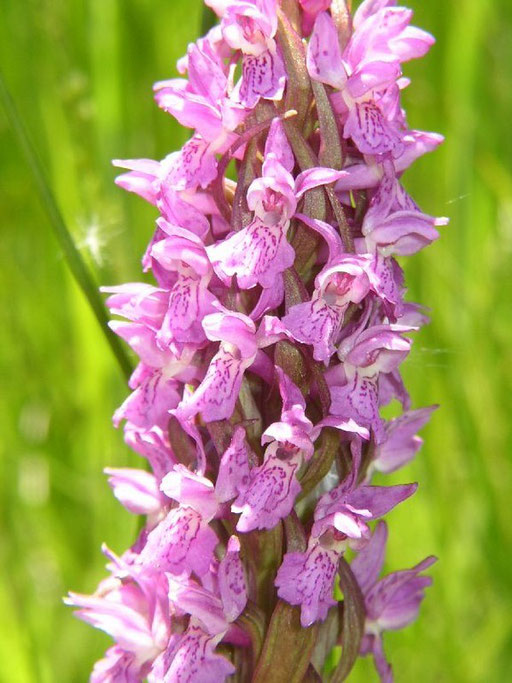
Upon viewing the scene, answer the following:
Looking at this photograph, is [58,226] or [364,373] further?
[58,226]

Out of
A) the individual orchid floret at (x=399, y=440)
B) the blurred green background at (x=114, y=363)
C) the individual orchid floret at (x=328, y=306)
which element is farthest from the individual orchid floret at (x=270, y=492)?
the blurred green background at (x=114, y=363)

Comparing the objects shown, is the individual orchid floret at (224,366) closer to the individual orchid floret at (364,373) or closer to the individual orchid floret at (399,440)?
the individual orchid floret at (364,373)

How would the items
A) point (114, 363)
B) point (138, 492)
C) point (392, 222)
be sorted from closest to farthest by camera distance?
point (392, 222) → point (138, 492) → point (114, 363)

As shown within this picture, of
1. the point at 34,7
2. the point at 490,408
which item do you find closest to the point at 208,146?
the point at 490,408

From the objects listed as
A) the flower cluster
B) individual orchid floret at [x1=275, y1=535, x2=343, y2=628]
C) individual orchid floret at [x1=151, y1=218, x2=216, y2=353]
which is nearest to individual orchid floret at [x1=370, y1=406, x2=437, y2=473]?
the flower cluster

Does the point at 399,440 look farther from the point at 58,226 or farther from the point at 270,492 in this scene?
the point at 58,226

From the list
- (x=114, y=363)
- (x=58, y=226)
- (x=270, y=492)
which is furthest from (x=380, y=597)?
Result: (x=114, y=363)
